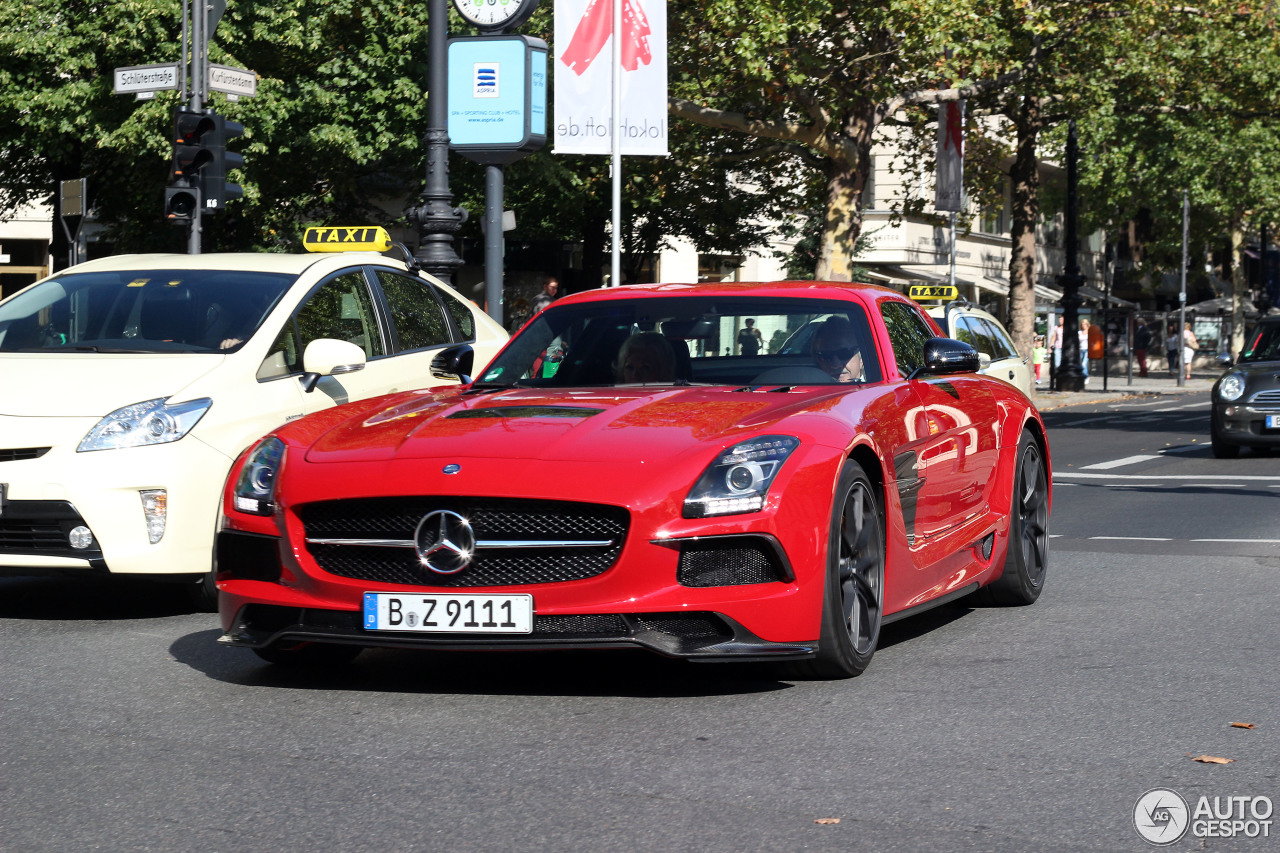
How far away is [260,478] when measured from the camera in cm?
613

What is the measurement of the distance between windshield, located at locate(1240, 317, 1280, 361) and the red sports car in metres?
14.3

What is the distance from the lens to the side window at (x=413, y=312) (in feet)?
31.7

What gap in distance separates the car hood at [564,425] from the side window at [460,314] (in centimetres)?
350

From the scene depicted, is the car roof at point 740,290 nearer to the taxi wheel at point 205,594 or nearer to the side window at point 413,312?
the taxi wheel at point 205,594

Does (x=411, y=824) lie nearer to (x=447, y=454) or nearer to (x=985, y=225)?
(x=447, y=454)

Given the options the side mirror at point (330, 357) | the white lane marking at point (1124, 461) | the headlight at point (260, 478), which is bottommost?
the white lane marking at point (1124, 461)

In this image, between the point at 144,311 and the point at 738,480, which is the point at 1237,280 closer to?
the point at 144,311

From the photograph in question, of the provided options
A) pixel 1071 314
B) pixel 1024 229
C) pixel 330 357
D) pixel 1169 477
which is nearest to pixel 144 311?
pixel 330 357

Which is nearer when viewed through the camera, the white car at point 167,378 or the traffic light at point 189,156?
the white car at point 167,378

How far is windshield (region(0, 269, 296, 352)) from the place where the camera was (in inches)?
334

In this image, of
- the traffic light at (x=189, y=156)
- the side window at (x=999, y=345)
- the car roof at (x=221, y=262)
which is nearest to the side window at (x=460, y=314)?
the car roof at (x=221, y=262)

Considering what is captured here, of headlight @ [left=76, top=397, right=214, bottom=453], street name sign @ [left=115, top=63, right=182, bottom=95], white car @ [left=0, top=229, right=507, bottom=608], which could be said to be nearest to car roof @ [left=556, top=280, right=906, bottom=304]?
white car @ [left=0, top=229, right=507, bottom=608]

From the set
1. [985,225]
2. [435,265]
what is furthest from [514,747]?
[985,225]

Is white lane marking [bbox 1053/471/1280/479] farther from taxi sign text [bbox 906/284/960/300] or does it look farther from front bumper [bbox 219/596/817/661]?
taxi sign text [bbox 906/284/960/300]
